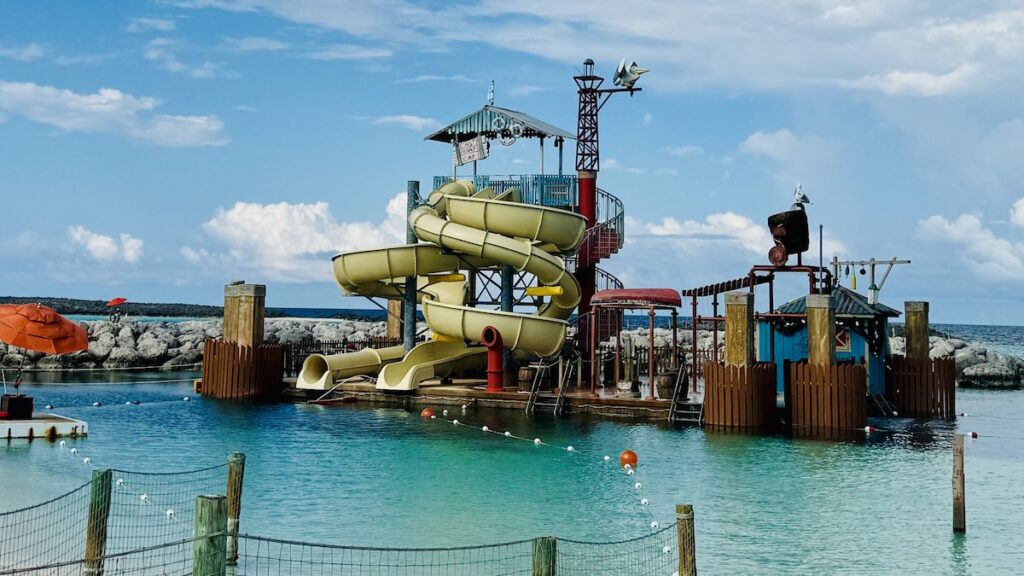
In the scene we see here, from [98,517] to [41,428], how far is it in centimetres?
1270

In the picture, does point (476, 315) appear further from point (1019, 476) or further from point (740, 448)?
point (1019, 476)

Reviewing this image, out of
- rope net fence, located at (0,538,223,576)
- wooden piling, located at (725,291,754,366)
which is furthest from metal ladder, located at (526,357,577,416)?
rope net fence, located at (0,538,223,576)

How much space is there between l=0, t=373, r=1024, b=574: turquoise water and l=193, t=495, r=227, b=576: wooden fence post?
226 inches

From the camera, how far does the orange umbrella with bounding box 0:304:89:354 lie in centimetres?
2295

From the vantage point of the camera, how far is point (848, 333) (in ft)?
99.1

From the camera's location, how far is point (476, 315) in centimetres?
3161

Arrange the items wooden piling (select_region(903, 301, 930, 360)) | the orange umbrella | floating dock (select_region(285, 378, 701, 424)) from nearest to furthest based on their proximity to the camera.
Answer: the orange umbrella → floating dock (select_region(285, 378, 701, 424)) → wooden piling (select_region(903, 301, 930, 360))

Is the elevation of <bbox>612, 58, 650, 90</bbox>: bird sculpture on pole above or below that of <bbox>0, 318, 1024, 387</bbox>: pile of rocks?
above

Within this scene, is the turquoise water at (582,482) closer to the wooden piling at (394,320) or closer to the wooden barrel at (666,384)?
the wooden barrel at (666,384)

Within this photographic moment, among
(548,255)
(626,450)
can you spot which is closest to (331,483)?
(626,450)

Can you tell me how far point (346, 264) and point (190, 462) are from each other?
1222 cm

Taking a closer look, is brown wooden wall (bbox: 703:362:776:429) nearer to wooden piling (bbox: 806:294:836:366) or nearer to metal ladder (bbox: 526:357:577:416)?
wooden piling (bbox: 806:294:836:366)

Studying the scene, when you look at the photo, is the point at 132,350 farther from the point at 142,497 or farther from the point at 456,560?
the point at 456,560

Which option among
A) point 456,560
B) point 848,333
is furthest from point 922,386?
point 456,560
